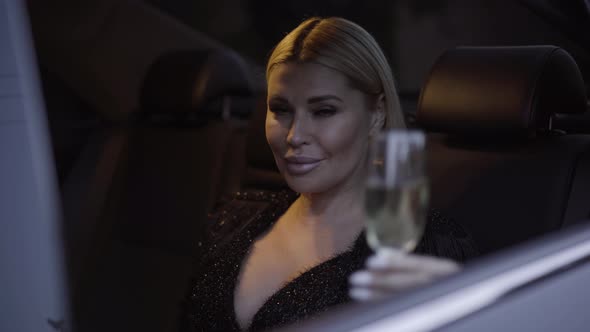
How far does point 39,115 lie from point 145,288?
2.07 metres

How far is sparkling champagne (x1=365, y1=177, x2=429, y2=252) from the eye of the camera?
64 centimetres

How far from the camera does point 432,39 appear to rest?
11.9 ft

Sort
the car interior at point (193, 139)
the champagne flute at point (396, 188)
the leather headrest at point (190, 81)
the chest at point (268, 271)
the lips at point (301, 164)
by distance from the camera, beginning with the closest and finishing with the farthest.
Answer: the champagne flute at point (396, 188) → the lips at point (301, 164) → the chest at point (268, 271) → the car interior at point (193, 139) → the leather headrest at point (190, 81)

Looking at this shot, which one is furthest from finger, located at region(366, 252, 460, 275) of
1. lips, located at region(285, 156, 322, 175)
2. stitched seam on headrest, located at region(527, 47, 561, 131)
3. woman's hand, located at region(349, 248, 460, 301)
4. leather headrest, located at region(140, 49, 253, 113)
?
leather headrest, located at region(140, 49, 253, 113)

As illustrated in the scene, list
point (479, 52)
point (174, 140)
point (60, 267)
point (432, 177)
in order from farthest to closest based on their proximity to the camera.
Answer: point (174, 140) → point (432, 177) → point (479, 52) → point (60, 267)

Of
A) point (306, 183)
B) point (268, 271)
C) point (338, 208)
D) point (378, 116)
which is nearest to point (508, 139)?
point (378, 116)

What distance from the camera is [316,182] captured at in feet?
4.87

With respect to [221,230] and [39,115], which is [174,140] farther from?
[39,115]

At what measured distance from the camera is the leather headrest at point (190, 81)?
2.87 m

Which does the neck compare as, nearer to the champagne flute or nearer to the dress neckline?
the dress neckline

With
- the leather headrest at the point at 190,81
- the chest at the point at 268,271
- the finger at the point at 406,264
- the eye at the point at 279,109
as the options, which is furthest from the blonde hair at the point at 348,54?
the leather headrest at the point at 190,81

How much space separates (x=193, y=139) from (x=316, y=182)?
4.88 ft

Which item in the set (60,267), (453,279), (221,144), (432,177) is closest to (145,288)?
(221,144)

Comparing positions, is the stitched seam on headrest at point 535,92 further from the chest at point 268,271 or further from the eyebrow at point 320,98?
the chest at point 268,271
